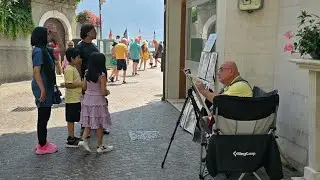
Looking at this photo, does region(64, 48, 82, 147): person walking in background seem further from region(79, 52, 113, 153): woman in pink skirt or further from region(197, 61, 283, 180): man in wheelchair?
region(197, 61, 283, 180): man in wheelchair

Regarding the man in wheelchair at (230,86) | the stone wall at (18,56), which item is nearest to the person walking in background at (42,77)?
the man in wheelchair at (230,86)

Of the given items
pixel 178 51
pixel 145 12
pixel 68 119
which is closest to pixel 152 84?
pixel 178 51

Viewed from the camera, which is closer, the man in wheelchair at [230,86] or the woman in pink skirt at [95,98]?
the man in wheelchair at [230,86]

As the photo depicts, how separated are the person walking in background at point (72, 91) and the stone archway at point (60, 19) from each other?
10915 millimetres

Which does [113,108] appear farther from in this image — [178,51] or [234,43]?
[234,43]

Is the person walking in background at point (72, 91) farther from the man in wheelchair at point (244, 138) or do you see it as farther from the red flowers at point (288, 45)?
the red flowers at point (288, 45)

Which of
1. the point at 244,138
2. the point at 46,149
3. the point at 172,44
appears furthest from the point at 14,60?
the point at 244,138

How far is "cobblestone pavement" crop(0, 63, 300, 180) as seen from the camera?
4.98 metres

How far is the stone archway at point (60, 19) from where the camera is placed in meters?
16.4

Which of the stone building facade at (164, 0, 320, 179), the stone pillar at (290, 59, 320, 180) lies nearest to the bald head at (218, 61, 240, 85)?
the stone pillar at (290, 59, 320, 180)

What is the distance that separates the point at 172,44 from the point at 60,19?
8960mm

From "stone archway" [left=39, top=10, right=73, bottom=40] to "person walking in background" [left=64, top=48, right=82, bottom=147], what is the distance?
1092 centimetres

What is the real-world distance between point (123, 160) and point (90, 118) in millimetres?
735

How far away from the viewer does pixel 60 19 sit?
17.9 meters
